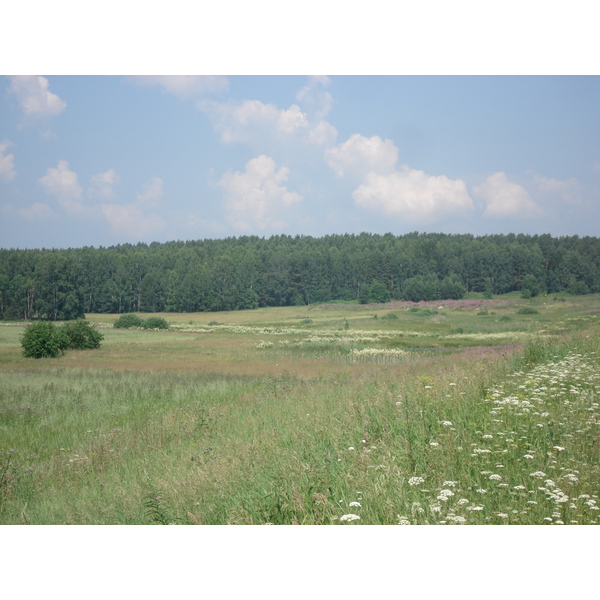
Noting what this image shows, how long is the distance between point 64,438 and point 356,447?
Answer: 7211 mm

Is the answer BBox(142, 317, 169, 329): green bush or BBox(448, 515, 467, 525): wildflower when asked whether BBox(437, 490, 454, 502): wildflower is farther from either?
BBox(142, 317, 169, 329): green bush

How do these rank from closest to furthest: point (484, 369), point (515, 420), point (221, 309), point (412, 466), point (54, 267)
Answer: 1. point (412, 466)
2. point (515, 420)
3. point (484, 369)
4. point (54, 267)
5. point (221, 309)

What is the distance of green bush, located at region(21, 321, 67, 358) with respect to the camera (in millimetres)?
18344

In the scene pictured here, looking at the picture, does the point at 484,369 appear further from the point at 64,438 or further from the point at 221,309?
the point at 221,309

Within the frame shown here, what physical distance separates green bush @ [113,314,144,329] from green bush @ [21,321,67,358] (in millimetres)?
10928

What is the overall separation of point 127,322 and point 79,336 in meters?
11.2

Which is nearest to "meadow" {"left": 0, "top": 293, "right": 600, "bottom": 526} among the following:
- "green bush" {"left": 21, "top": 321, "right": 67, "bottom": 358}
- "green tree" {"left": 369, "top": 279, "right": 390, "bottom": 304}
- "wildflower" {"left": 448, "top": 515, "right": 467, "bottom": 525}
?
"wildflower" {"left": 448, "top": 515, "right": 467, "bottom": 525}

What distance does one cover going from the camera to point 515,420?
212 inches

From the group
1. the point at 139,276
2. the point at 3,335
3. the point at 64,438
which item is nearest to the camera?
the point at 64,438

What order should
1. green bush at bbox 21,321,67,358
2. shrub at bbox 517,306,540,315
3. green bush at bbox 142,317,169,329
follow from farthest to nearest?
shrub at bbox 517,306,540,315 → green bush at bbox 142,317,169,329 → green bush at bbox 21,321,67,358

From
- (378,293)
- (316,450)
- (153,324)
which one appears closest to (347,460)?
(316,450)

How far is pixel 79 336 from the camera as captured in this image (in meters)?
21.8

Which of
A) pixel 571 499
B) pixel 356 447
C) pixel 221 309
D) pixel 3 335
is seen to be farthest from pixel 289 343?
pixel 221 309

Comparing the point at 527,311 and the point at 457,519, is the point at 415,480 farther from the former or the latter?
the point at 527,311
